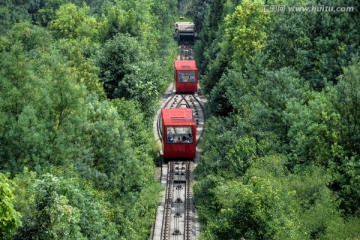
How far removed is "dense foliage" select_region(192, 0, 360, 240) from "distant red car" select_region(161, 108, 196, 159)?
5.79 ft

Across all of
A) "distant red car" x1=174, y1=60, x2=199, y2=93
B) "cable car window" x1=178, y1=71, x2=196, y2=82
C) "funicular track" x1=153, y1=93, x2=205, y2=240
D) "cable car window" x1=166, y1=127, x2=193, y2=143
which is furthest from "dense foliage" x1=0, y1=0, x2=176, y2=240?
"cable car window" x1=178, y1=71, x2=196, y2=82

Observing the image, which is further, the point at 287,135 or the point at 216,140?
the point at 216,140

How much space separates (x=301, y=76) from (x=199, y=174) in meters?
11.2

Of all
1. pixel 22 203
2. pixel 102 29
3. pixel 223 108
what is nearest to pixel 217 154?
pixel 223 108

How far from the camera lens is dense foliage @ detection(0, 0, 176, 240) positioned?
1059 inches

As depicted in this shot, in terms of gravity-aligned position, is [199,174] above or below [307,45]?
below

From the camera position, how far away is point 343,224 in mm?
31688

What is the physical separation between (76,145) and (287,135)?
45.0 ft

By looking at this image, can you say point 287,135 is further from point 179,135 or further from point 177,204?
point 179,135

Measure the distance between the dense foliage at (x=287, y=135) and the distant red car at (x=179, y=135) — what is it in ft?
5.79

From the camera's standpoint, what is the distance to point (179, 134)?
56.4m

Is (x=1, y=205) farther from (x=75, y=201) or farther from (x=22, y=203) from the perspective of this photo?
(x=75, y=201)

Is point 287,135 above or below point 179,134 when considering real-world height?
above

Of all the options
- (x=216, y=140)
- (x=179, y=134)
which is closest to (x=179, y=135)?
(x=179, y=134)
